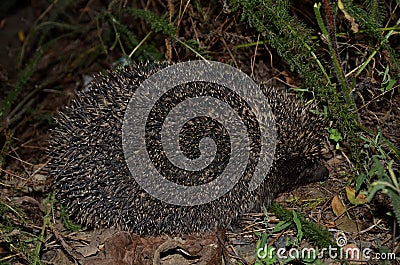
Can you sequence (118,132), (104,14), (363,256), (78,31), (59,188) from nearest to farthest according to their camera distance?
(363,256), (118,132), (59,188), (104,14), (78,31)

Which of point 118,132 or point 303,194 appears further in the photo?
point 303,194

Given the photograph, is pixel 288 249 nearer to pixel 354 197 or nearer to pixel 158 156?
pixel 354 197

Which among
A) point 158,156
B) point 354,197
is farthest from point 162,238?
point 354,197

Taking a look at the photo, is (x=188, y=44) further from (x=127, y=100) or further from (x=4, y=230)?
(x=4, y=230)

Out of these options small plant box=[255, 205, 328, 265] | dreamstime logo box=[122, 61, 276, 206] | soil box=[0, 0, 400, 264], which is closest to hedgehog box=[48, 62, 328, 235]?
dreamstime logo box=[122, 61, 276, 206]

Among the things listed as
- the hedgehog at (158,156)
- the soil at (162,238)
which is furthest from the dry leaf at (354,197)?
the hedgehog at (158,156)

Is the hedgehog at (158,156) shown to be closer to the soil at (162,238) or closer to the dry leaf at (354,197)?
the soil at (162,238)

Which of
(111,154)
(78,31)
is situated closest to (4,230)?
(111,154)
